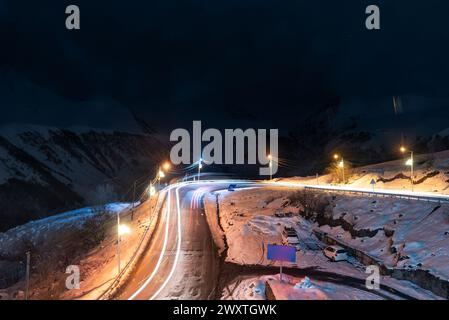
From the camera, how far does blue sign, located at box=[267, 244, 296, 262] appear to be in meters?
21.3

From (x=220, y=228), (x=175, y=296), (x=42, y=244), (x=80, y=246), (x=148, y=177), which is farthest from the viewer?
(x=148, y=177)

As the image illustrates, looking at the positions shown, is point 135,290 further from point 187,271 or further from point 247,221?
point 247,221

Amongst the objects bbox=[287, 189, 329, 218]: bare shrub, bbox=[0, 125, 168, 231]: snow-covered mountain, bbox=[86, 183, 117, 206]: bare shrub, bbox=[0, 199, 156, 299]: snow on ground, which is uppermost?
bbox=[0, 125, 168, 231]: snow-covered mountain

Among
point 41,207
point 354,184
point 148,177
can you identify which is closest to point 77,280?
point 354,184

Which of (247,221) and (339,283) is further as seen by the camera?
(247,221)

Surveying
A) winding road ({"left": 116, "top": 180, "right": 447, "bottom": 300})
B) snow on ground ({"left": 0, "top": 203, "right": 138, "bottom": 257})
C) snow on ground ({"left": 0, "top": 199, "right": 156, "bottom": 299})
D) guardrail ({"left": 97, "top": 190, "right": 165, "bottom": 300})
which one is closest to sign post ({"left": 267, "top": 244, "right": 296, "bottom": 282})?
winding road ({"left": 116, "top": 180, "right": 447, "bottom": 300})

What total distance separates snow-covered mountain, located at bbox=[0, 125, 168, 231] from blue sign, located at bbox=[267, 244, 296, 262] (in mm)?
93450

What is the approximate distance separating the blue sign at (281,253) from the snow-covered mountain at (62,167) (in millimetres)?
93450

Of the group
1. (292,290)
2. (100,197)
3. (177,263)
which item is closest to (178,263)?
(177,263)

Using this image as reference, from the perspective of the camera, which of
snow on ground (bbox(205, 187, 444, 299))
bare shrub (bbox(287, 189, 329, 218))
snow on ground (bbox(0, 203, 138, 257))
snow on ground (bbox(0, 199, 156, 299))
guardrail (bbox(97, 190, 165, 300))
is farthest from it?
snow on ground (bbox(0, 203, 138, 257))

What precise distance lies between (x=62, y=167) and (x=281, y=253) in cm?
12952

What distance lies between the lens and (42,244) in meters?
48.9

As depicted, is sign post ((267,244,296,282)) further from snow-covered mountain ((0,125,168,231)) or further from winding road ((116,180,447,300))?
snow-covered mountain ((0,125,168,231))

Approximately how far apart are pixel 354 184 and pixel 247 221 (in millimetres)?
30011
